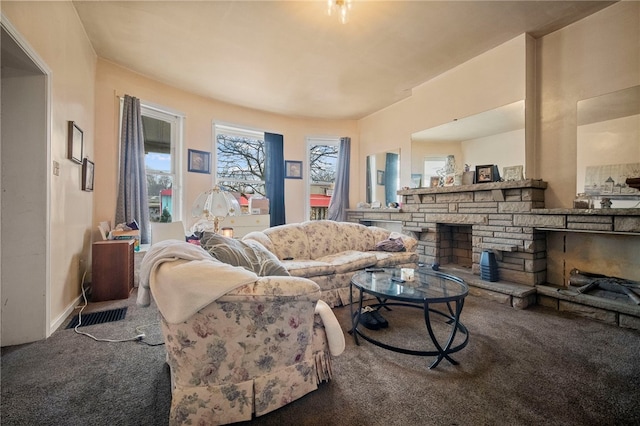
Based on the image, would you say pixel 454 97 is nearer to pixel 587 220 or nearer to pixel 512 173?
pixel 512 173

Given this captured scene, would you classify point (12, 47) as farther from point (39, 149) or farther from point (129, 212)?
point (129, 212)

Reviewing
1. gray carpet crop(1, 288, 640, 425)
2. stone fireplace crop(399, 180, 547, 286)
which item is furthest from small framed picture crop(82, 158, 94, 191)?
stone fireplace crop(399, 180, 547, 286)

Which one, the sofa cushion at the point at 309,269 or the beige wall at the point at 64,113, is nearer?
the beige wall at the point at 64,113

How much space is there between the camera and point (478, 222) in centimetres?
323

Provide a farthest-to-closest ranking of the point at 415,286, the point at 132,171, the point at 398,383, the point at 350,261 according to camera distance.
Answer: the point at 132,171, the point at 350,261, the point at 415,286, the point at 398,383

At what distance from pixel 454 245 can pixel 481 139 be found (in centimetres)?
153

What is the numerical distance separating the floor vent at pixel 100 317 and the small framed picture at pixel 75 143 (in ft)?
4.71

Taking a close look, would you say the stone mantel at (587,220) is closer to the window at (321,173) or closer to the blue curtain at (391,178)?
the blue curtain at (391,178)

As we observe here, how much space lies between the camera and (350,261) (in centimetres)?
280

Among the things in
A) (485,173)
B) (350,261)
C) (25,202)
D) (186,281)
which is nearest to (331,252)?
(350,261)

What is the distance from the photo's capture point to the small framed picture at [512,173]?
9.69 ft

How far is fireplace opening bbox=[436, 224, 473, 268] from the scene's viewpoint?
3.78m

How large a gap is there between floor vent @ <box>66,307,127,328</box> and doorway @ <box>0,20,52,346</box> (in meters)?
0.30

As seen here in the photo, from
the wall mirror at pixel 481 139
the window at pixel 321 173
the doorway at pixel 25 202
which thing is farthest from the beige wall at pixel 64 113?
the wall mirror at pixel 481 139
